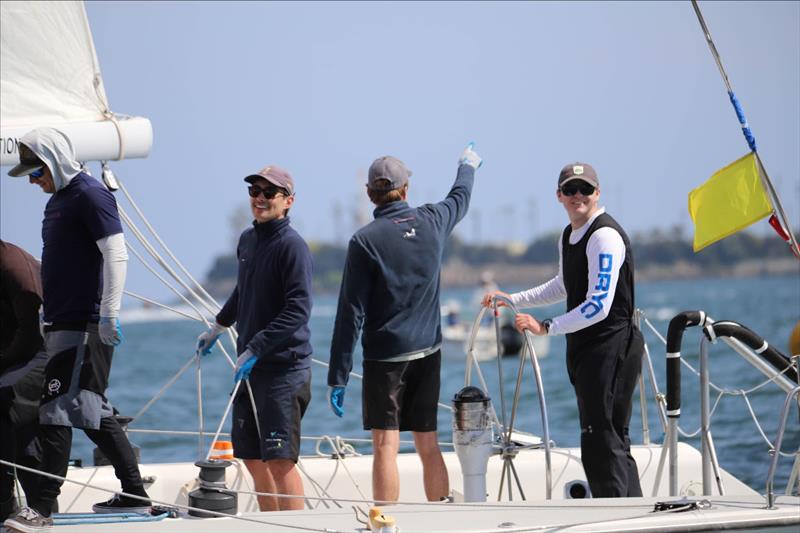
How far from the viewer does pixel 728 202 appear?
15.7ft

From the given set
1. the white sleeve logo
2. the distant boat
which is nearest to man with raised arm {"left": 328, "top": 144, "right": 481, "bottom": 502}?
the white sleeve logo

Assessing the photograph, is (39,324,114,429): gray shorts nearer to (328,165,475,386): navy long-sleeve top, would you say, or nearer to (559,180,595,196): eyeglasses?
(328,165,475,386): navy long-sleeve top

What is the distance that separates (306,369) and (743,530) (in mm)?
1854

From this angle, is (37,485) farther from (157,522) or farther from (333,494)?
(333,494)

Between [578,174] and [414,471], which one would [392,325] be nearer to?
[578,174]

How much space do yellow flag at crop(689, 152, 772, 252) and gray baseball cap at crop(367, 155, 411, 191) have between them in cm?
115

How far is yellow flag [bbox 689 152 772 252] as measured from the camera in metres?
4.68

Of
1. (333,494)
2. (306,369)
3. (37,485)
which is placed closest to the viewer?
(37,485)

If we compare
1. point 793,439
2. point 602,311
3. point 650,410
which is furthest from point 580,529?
point 650,410

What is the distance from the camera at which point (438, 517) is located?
402 cm

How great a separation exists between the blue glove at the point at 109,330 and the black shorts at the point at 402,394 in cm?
97

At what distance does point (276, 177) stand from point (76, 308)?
0.92 meters

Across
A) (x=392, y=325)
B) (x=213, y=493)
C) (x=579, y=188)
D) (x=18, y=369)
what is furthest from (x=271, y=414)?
(x=579, y=188)

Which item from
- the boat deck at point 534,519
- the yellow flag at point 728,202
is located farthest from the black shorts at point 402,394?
the yellow flag at point 728,202
